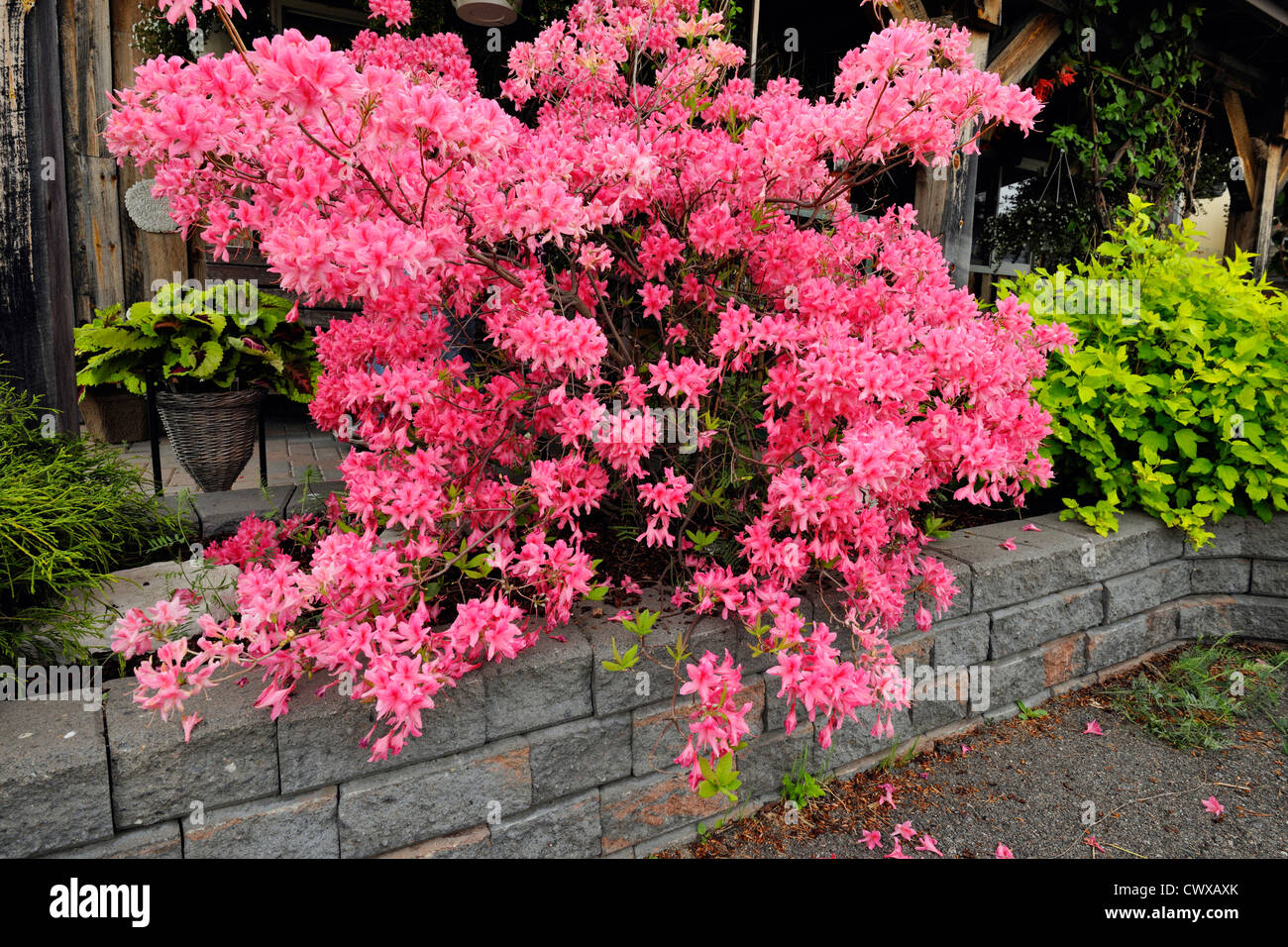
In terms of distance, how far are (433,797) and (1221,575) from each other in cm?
321

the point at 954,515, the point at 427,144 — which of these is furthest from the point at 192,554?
the point at 954,515

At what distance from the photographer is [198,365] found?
2648 millimetres

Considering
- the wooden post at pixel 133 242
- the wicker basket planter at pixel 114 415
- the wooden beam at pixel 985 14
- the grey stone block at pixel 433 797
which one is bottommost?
the grey stone block at pixel 433 797

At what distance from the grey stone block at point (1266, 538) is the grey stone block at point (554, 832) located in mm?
2899

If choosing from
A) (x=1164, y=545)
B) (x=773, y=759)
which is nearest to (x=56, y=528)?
(x=773, y=759)

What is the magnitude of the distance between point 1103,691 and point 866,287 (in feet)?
6.27

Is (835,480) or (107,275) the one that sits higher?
(107,275)

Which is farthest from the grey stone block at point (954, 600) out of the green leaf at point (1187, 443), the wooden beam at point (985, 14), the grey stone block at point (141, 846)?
the wooden beam at point (985, 14)

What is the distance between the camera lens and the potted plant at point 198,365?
262cm

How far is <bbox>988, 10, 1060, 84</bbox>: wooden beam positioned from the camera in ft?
16.3

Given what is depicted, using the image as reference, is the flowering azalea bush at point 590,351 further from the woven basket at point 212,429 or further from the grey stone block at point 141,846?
the woven basket at point 212,429

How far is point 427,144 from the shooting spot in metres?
1.43
